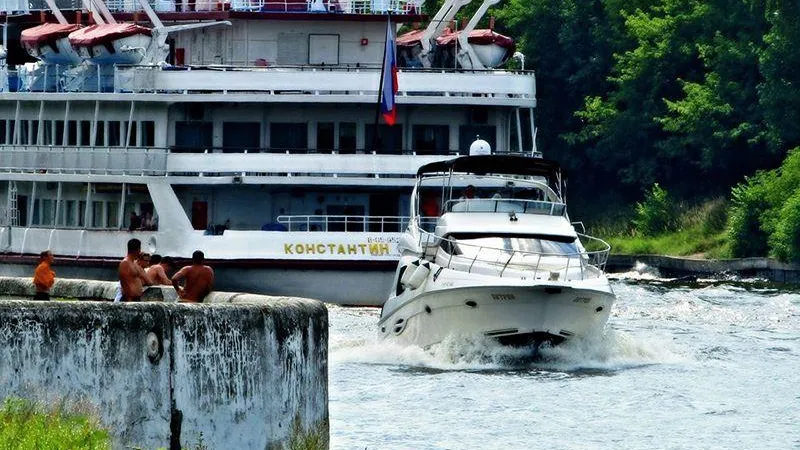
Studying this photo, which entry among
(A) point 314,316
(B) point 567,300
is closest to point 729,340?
(B) point 567,300

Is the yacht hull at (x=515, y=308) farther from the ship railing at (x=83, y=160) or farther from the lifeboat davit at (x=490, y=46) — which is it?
the lifeboat davit at (x=490, y=46)

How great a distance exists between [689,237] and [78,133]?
27270 millimetres

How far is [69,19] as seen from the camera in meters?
58.8

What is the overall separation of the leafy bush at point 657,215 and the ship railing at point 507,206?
1470 inches


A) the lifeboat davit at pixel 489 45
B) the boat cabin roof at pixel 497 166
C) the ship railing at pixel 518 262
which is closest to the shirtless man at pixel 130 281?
the ship railing at pixel 518 262

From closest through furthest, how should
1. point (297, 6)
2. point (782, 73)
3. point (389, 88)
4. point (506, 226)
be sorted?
point (506, 226) < point (389, 88) < point (297, 6) < point (782, 73)

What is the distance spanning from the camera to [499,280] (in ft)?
113

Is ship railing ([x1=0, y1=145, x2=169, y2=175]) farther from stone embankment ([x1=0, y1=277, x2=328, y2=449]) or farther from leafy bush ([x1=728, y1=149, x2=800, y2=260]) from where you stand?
stone embankment ([x1=0, y1=277, x2=328, y2=449])

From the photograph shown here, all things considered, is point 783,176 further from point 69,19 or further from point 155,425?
point 155,425

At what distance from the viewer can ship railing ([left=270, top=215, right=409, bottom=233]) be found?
46.2m

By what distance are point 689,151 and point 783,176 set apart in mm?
11924

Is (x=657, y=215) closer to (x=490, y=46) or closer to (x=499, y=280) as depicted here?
(x=490, y=46)

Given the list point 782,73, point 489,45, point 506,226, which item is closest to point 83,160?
point 489,45

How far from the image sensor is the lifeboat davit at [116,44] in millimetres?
48219
